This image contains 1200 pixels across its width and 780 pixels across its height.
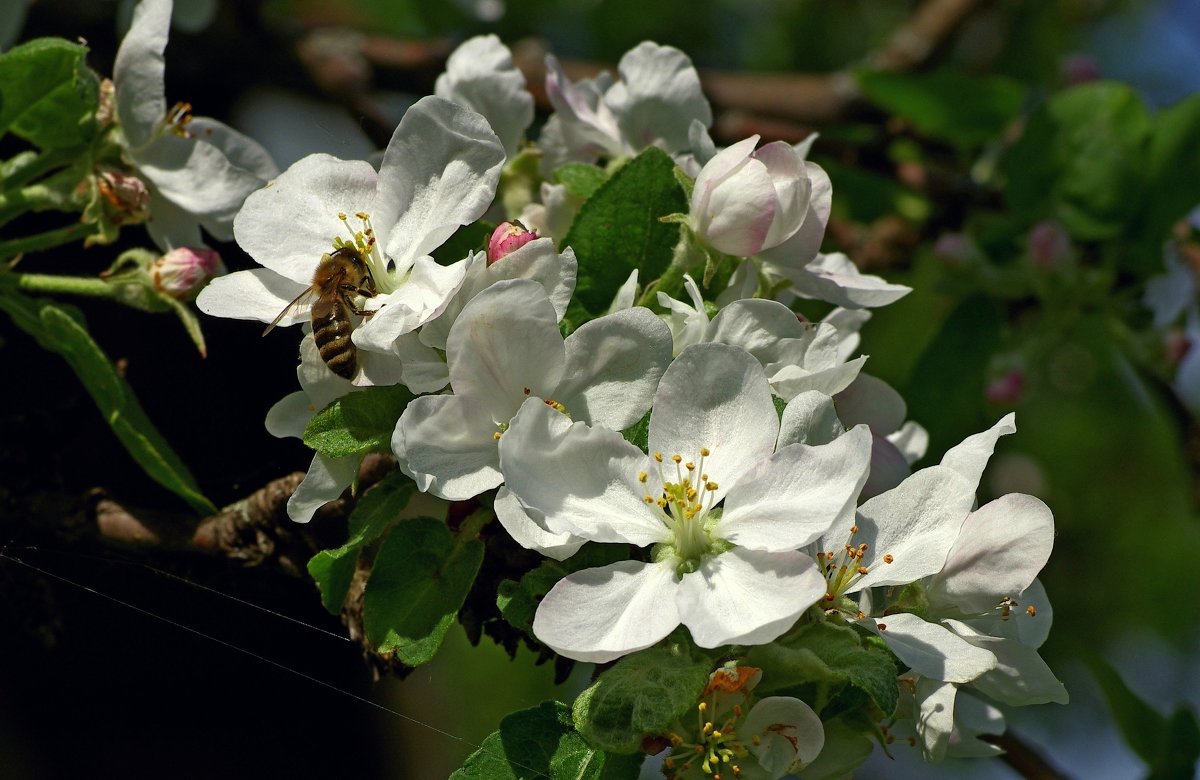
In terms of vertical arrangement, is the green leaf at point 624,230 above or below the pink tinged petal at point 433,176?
below

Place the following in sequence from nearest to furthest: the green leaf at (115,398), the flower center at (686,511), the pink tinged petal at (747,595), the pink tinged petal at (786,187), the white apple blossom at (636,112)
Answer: the pink tinged petal at (747,595)
the flower center at (686,511)
the pink tinged petal at (786,187)
the green leaf at (115,398)
the white apple blossom at (636,112)

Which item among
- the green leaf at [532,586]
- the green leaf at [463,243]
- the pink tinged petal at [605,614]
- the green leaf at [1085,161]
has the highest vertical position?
the green leaf at [463,243]

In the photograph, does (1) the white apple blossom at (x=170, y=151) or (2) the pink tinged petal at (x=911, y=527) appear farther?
(1) the white apple blossom at (x=170, y=151)

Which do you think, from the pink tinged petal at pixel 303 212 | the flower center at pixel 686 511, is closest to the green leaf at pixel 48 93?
the pink tinged petal at pixel 303 212

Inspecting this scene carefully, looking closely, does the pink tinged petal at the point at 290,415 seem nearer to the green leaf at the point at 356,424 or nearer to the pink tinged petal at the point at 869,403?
the green leaf at the point at 356,424

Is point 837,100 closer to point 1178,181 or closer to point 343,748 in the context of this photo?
point 1178,181

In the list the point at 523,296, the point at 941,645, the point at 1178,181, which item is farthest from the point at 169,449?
the point at 1178,181

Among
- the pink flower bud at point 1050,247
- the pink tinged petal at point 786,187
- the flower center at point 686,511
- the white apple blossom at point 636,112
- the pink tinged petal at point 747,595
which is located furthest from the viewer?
the pink flower bud at point 1050,247
